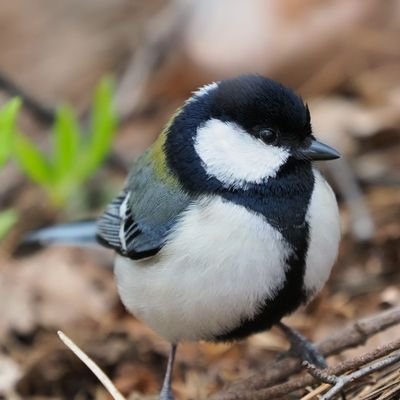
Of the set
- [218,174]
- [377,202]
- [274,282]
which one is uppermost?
[218,174]

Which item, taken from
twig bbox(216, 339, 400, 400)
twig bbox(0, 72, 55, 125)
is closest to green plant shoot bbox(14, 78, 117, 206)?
twig bbox(0, 72, 55, 125)

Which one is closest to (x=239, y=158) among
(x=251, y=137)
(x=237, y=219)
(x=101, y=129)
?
(x=251, y=137)

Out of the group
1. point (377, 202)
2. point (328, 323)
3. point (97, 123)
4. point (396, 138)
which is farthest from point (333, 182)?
point (97, 123)

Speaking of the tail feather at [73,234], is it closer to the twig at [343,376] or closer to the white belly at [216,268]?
the white belly at [216,268]

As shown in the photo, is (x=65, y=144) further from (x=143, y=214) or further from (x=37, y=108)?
(x=143, y=214)

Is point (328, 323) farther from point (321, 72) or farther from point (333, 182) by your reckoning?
point (321, 72)

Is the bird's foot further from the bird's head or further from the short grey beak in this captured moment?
the short grey beak
